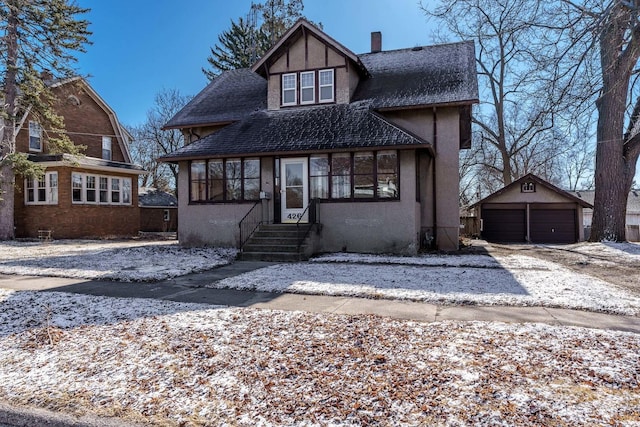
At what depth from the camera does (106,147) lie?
2578 centimetres

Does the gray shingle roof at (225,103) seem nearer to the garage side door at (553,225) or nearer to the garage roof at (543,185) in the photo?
the garage roof at (543,185)

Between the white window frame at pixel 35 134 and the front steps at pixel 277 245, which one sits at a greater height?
the white window frame at pixel 35 134

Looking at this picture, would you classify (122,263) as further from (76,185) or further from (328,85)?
(76,185)

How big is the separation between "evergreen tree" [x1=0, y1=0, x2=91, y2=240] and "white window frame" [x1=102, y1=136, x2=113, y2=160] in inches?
226

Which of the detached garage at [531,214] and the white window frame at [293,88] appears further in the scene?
the detached garage at [531,214]

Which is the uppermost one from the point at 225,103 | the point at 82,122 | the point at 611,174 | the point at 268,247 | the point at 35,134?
the point at 82,122

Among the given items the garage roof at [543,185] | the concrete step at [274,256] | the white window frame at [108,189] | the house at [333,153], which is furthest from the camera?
the garage roof at [543,185]

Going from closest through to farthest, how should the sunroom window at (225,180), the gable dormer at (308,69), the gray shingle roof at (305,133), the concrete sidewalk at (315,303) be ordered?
the concrete sidewalk at (315,303) → the gray shingle roof at (305,133) → the sunroom window at (225,180) → the gable dormer at (308,69)

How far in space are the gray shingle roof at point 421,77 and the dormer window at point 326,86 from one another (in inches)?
42.9

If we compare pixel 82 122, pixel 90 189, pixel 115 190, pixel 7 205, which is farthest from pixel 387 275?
pixel 82 122

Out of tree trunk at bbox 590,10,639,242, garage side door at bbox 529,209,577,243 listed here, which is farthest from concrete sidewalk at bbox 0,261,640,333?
garage side door at bbox 529,209,577,243

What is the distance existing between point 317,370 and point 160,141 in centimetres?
3998

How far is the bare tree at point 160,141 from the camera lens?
126 ft

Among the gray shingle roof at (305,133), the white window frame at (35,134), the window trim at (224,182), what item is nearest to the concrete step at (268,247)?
the window trim at (224,182)
